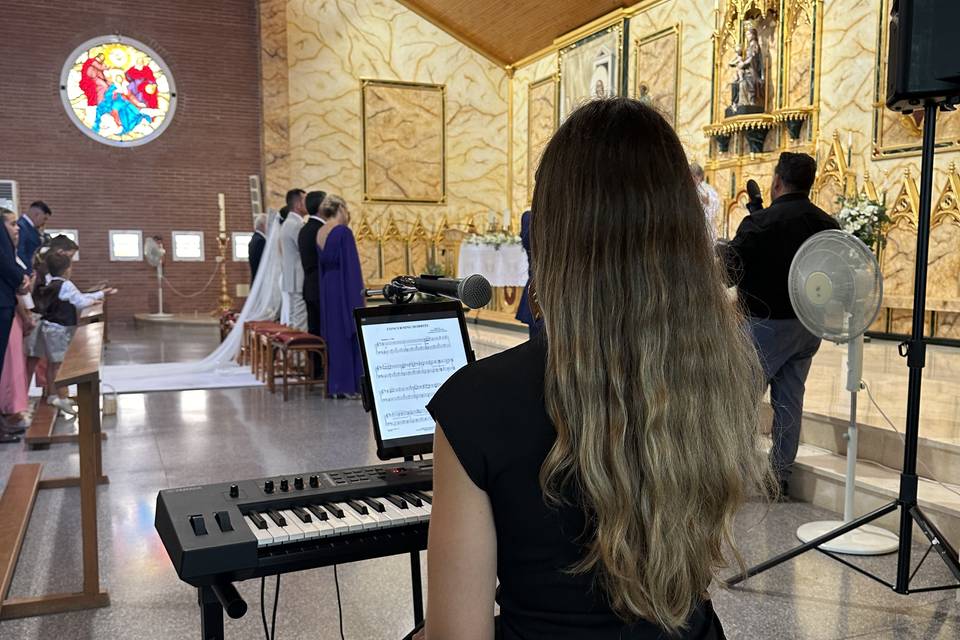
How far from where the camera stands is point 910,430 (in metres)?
2.95

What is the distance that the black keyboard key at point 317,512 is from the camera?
168cm

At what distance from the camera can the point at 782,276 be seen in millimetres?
4090

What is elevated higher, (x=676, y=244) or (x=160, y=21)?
(x=160, y=21)

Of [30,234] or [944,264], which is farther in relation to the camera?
[30,234]

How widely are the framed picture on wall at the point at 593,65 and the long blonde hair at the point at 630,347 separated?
440 inches

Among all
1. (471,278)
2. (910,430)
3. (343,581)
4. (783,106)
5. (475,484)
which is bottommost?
(343,581)

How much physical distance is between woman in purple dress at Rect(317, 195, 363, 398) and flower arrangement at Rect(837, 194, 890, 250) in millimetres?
4268

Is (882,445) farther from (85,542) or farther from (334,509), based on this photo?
(85,542)

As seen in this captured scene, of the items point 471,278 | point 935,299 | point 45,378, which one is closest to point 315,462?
point 45,378

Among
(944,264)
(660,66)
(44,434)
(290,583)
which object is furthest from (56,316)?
(660,66)

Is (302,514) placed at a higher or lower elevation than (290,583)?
higher

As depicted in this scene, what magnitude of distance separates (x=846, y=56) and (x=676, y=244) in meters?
8.38

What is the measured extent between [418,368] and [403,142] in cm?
1327

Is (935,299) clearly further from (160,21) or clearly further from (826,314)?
(160,21)
